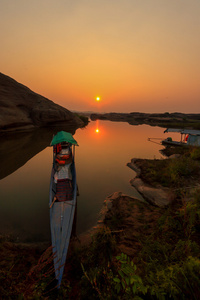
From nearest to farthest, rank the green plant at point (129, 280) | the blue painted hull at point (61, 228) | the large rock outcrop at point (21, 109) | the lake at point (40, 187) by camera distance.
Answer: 1. the green plant at point (129, 280)
2. the blue painted hull at point (61, 228)
3. the lake at point (40, 187)
4. the large rock outcrop at point (21, 109)

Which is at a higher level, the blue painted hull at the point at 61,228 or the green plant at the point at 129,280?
the green plant at the point at 129,280

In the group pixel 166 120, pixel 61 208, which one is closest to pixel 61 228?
pixel 61 208

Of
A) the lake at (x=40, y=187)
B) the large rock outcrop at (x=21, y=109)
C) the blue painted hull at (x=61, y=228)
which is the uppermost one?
the large rock outcrop at (x=21, y=109)

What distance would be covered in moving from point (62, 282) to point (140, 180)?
10.4m

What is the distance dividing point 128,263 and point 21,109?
159ft

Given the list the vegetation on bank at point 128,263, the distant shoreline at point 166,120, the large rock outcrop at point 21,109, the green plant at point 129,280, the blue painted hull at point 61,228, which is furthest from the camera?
the distant shoreline at point 166,120

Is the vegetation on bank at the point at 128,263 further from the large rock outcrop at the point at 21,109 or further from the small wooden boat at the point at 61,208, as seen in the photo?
the large rock outcrop at the point at 21,109

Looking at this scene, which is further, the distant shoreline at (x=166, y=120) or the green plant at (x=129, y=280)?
the distant shoreline at (x=166, y=120)

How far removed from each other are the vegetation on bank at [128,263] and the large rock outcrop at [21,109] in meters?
35.0

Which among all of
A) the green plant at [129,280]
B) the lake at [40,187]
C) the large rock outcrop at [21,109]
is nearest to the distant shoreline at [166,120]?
the large rock outcrop at [21,109]

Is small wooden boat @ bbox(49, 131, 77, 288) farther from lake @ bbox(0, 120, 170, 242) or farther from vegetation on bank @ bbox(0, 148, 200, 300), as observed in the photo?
lake @ bbox(0, 120, 170, 242)

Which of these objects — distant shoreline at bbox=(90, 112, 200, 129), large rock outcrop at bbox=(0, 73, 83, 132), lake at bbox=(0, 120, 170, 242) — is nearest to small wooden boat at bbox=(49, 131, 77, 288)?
lake at bbox=(0, 120, 170, 242)

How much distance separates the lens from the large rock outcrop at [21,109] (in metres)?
34.7

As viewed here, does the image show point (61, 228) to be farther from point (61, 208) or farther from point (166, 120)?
point (166, 120)
